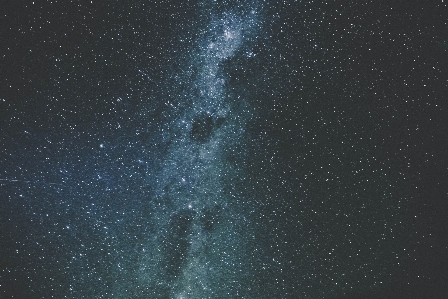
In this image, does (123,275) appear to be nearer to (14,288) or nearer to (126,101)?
(14,288)

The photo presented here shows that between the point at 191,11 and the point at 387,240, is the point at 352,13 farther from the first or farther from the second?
the point at 387,240

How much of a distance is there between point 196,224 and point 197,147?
9.7 inches

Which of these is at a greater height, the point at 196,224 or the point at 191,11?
the point at 191,11

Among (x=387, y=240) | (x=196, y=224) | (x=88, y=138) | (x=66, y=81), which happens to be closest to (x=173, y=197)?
(x=196, y=224)

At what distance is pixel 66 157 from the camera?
75 centimetres

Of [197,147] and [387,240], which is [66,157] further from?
[387,240]

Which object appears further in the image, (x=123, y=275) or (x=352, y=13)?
(x=123, y=275)

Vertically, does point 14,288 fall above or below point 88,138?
below

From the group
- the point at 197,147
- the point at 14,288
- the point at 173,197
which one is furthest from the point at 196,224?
the point at 14,288

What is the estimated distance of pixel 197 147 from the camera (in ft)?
2.47

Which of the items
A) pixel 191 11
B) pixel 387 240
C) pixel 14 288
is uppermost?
pixel 191 11

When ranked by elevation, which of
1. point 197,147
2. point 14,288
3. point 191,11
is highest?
point 191,11

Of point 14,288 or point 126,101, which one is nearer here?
point 126,101

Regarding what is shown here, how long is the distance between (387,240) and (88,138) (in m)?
0.97
